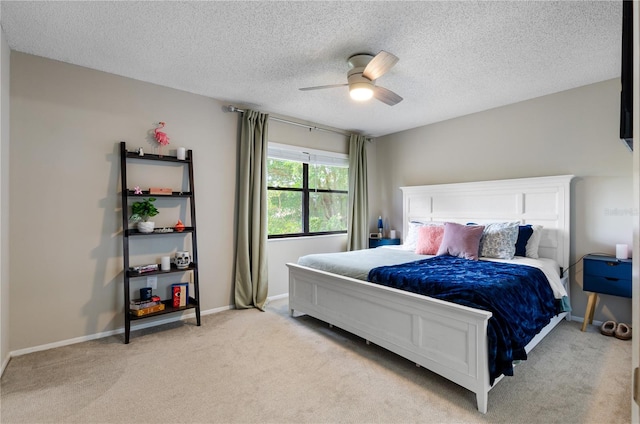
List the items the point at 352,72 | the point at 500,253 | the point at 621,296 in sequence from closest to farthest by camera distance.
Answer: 1. the point at 352,72
2. the point at 621,296
3. the point at 500,253

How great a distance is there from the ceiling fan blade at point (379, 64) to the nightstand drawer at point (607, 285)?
2.85 meters

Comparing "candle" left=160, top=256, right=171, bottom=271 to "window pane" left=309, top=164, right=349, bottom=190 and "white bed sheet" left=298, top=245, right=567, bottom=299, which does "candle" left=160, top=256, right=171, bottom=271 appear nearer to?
"white bed sheet" left=298, top=245, right=567, bottom=299

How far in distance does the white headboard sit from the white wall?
15.1 feet

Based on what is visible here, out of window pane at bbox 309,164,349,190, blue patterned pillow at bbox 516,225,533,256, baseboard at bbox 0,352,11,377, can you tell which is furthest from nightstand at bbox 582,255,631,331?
baseboard at bbox 0,352,11,377

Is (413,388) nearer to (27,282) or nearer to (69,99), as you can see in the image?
(27,282)

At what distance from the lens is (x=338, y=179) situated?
5.20 metres

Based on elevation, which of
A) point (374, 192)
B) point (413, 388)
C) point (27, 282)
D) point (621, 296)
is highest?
point (374, 192)

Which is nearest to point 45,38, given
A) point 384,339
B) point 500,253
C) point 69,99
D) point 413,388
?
point 69,99

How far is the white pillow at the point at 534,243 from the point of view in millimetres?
3383

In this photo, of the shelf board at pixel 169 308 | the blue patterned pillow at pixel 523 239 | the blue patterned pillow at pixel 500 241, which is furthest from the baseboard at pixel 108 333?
the blue patterned pillow at pixel 523 239

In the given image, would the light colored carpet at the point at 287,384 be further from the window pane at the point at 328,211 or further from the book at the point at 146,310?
the window pane at the point at 328,211

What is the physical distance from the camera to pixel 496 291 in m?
2.16

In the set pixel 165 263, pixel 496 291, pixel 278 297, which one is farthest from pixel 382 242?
pixel 165 263

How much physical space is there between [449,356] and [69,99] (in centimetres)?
385
